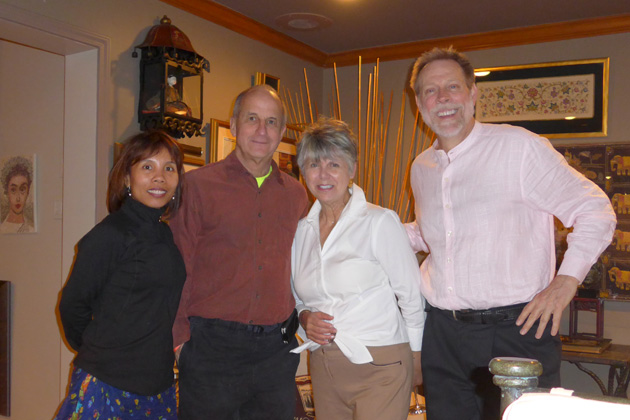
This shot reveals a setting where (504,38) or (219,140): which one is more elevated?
(504,38)

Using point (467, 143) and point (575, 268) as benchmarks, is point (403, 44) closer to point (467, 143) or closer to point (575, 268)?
point (467, 143)

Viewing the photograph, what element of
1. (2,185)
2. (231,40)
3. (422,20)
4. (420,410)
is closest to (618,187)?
(422,20)

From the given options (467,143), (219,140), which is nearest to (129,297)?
(467,143)

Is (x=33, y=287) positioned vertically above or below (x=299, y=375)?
above

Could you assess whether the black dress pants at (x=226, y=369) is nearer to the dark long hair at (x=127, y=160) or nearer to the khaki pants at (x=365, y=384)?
the khaki pants at (x=365, y=384)

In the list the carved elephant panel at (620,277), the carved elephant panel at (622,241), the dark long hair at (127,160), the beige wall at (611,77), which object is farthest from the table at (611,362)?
the dark long hair at (127,160)

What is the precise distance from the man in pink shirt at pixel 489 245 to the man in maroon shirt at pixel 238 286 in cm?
50

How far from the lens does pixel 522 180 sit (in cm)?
173

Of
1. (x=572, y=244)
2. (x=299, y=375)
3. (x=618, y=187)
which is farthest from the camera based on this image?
(x=618, y=187)

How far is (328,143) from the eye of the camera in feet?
6.54

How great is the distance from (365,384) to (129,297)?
0.75 m

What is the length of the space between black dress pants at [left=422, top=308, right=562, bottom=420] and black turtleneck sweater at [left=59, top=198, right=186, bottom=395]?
817 mm

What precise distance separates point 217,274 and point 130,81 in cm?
191

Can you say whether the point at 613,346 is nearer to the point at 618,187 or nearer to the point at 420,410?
the point at 618,187
